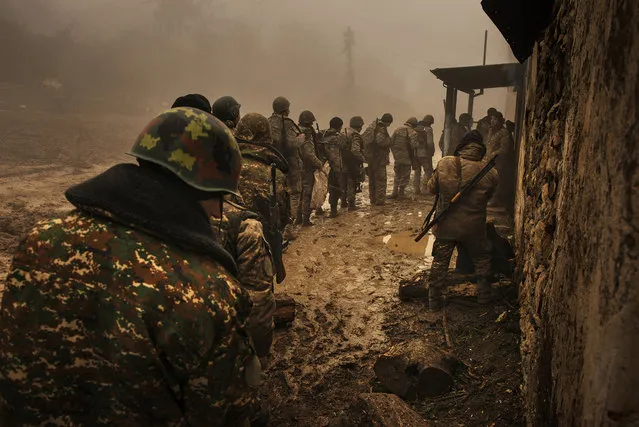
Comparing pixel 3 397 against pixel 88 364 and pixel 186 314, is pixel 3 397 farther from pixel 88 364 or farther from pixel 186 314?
pixel 186 314

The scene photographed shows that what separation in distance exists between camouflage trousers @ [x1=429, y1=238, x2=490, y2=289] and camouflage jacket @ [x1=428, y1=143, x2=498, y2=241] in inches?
4.2

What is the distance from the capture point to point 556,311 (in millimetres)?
1965

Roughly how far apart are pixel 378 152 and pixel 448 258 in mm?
5994

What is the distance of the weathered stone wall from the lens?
114 centimetres

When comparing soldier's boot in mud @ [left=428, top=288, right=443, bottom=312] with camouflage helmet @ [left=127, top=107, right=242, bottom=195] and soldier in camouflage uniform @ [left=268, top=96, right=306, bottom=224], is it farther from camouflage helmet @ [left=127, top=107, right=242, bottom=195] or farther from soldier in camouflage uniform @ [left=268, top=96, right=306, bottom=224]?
camouflage helmet @ [left=127, top=107, right=242, bottom=195]

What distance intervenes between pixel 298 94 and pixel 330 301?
53.7 metres

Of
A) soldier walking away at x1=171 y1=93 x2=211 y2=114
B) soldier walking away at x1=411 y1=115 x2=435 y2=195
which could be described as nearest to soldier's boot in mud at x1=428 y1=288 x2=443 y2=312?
soldier walking away at x1=171 y1=93 x2=211 y2=114

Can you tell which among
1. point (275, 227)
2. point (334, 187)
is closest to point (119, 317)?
point (275, 227)

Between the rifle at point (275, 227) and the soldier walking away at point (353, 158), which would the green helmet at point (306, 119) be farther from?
the rifle at point (275, 227)

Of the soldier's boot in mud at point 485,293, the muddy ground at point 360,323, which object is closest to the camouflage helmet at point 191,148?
the muddy ground at point 360,323

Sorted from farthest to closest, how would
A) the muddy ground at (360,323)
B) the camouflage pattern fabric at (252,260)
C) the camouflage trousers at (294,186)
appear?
the camouflage trousers at (294,186)
the muddy ground at (360,323)
the camouflage pattern fabric at (252,260)

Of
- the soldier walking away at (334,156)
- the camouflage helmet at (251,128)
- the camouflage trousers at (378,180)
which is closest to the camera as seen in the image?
the camouflage helmet at (251,128)

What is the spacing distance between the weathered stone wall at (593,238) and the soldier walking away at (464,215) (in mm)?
2001

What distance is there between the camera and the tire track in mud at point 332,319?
336 cm
